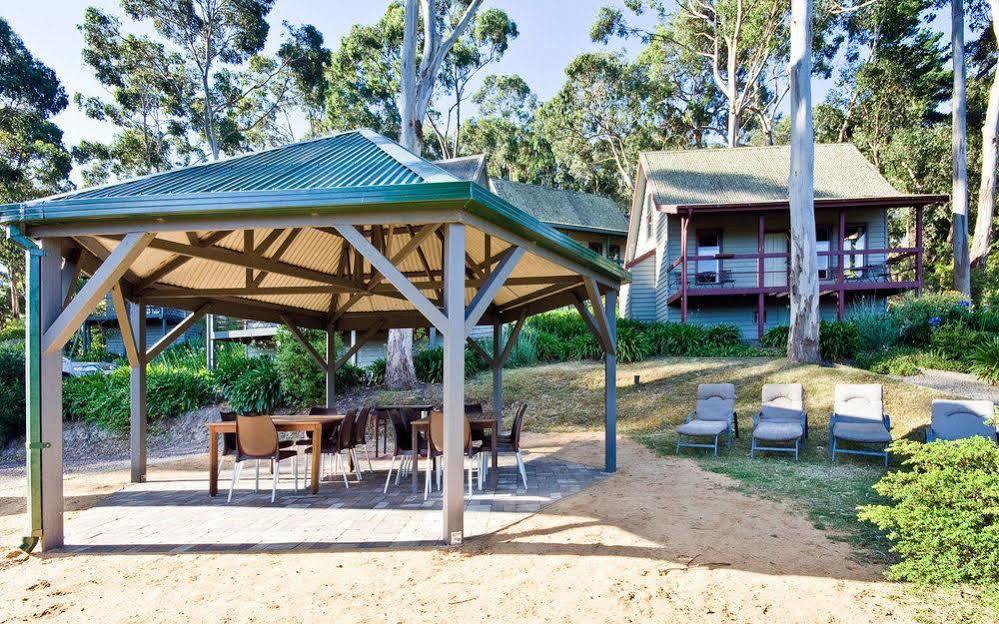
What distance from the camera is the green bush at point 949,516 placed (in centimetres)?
→ 401

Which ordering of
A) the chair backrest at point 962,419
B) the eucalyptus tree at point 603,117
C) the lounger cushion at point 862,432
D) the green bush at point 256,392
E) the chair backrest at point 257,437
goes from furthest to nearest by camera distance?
the eucalyptus tree at point 603,117, the green bush at point 256,392, the lounger cushion at point 862,432, the chair backrest at point 962,419, the chair backrest at point 257,437

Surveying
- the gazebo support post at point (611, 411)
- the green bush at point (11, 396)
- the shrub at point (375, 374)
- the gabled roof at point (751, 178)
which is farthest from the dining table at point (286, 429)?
the gabled roof at point (751, 178)

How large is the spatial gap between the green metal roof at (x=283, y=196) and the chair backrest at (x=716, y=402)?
218 inches

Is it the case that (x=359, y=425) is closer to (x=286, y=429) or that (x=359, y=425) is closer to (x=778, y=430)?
(x=286, y=429)

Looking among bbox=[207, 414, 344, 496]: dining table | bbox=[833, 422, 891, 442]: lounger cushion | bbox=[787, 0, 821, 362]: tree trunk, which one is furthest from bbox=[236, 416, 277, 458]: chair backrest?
bbox=[787, 0, 821, 362]: tree trunk

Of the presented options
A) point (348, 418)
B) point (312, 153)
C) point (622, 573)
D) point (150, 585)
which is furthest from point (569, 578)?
point (312, 153)

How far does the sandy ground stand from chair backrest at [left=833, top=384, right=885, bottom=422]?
4222 mm

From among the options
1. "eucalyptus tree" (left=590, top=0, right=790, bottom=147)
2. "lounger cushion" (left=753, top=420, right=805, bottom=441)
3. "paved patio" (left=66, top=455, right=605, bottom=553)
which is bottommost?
"paved patio" (left=66, top=455, right=605, bottom=553)

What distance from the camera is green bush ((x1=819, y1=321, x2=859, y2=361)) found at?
15.0 meters

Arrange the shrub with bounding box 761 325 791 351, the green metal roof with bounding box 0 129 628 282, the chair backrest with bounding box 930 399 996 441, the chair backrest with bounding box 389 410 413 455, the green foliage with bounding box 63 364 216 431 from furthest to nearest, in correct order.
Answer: the shrub with bounding box 761 325 791 351
the green foliage with bounding box 63 364 216 431
the chair backrest with bounding box 930 399 996 441
the chair backrest with bounding box 389 410 413 455
the green metal roof with bounding box 0 129 628 282

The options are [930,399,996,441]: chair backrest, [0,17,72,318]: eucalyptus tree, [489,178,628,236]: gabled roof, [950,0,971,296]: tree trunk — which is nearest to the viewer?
[930,399,996,441]: chair backrest

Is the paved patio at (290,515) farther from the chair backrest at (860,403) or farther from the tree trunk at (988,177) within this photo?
the tree trunk at (988,177)

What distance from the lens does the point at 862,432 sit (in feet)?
27.8

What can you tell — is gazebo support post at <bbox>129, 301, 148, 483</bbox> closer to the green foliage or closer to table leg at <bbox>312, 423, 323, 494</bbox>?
table leg at <bbox>312, 423, 323, 494</bbox>
